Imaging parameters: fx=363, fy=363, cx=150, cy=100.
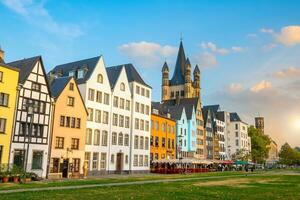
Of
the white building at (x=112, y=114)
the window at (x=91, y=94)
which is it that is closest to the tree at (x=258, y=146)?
the white building at (x=112, y=114)

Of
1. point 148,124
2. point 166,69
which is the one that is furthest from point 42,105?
point 166,69

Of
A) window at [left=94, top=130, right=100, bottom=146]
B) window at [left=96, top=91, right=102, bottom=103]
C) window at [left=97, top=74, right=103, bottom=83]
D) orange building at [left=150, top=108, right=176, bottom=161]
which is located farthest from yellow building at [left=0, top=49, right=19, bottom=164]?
orange building at [left=150, top=108, right=176, bottom=161]

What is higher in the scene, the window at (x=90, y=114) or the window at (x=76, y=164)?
the window at (x=90, y=114)

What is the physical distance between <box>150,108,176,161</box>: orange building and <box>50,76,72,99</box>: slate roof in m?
26.4

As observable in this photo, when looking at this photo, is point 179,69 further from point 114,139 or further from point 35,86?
point 35,86

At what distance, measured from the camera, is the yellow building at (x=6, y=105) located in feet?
132

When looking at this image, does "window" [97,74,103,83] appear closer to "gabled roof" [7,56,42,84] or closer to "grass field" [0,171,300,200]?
"gabled roof" [7,56,42,84]

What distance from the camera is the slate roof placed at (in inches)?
1912

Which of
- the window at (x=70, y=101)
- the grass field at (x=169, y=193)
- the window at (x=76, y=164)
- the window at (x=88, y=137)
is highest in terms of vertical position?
the window at (x=70, y=101)

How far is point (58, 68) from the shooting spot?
64375 millimetres

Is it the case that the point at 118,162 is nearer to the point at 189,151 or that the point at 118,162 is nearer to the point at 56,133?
the point at 56,133

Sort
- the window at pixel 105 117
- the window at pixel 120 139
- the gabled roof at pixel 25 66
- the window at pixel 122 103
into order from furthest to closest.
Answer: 1. the window at pixel 122 103
2. the window at pixel 120 139
3. the window at pixel 105 117
4. the gabled roof at pixel 25 66

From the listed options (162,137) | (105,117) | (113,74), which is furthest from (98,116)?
(162,137)

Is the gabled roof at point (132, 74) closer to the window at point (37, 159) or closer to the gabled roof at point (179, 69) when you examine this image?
the window at point (37, 159)
